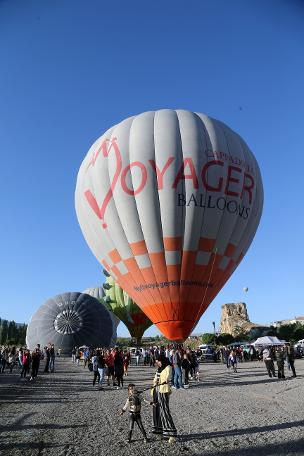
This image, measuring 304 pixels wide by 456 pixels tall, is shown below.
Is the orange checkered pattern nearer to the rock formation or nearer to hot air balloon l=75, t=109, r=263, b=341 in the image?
hot air balloon l=75, t=109, r=263, b=341

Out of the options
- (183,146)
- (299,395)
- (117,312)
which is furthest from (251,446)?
(117,312)

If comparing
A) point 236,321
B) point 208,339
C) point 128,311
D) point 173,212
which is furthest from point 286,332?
point 173,212

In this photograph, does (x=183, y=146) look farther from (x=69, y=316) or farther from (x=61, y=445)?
(x=69, y=316)

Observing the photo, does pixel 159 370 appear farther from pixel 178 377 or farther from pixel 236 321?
pixel 236 321

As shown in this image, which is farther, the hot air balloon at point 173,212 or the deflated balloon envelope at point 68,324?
the deflated balloon envelope at point 68,324

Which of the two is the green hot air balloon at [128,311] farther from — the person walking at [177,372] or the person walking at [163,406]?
the person walking at [163,406]

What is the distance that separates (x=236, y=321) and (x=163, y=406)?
8897cm

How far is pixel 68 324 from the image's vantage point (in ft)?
125

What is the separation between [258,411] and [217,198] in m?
10.7

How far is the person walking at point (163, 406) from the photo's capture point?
23.2 ft

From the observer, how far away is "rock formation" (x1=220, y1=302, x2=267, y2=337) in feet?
284

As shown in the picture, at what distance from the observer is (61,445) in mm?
6688

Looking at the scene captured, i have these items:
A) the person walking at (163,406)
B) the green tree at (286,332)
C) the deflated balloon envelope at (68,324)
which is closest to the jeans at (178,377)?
the person walking at (163,406)

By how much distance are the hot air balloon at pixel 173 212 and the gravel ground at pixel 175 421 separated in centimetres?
539
